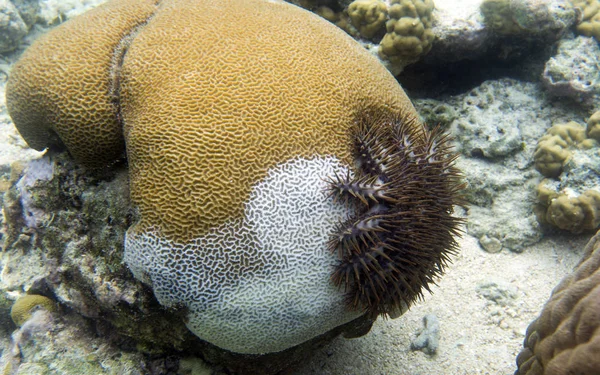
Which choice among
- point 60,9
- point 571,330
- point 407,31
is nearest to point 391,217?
point 571,330

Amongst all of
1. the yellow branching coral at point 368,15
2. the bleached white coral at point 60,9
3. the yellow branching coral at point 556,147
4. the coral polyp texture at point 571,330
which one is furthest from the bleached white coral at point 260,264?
the bleached white coral at point 60,9

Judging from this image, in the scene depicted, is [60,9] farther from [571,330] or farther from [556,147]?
[571,330]

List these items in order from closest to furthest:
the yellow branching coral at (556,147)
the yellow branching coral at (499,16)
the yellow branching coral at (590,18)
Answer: the yellow branching coral at (556,147), the yellow branching coral at (499,16), the yellow branching coral at (590,18)

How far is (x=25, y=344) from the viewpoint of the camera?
307 cm

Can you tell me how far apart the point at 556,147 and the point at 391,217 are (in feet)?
11.9

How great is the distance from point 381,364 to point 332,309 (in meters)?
1.39

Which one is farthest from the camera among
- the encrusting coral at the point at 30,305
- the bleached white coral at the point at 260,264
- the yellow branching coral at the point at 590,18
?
the yellow branching coral at the point at 590,18

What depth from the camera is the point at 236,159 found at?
94.3 inches

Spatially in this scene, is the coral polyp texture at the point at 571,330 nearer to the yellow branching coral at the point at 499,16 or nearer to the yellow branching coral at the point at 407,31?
the yellow branching coral at the point at 407,31

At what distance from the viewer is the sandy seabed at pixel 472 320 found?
11.3 feet

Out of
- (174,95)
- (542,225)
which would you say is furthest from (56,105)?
(542,225)

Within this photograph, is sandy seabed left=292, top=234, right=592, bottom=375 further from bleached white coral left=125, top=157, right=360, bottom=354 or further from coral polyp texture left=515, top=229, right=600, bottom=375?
bleached white coral left=125, top=157, right=360, bottom=354

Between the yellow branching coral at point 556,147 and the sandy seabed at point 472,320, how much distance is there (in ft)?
3.03

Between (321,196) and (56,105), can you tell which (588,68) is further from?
(56,105)
